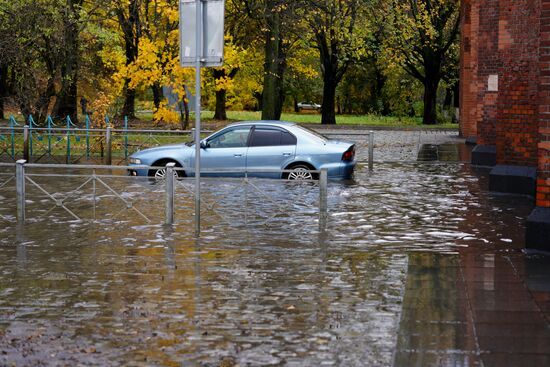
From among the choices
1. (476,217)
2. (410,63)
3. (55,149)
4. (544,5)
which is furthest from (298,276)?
(410,63)

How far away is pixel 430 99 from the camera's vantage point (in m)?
54.1

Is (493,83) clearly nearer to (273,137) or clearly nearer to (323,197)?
(273,137)

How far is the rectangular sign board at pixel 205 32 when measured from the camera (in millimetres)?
13617

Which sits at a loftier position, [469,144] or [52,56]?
[52,56]

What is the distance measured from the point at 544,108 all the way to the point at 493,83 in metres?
12.4

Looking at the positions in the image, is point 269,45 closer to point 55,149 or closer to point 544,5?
point 55,149

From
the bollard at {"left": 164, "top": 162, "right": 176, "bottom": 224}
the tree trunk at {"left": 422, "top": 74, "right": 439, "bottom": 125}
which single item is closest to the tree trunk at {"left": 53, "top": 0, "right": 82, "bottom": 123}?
the tree trunk at {"left": 422, "top": 74, "right": 439, "bottom": 125}

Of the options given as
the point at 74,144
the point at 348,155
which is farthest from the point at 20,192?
the point at 74,144

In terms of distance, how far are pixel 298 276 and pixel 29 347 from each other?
12.2 ft

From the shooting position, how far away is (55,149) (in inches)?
Answer: 1177

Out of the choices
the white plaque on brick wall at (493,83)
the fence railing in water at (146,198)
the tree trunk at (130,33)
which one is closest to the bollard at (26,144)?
the fence railing in water at (146,198)

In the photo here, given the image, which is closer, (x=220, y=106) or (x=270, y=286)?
(x=270, y=286)

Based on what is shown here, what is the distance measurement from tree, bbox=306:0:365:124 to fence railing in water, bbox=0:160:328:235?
2250 cm

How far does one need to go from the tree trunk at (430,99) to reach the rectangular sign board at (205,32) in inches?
1594
